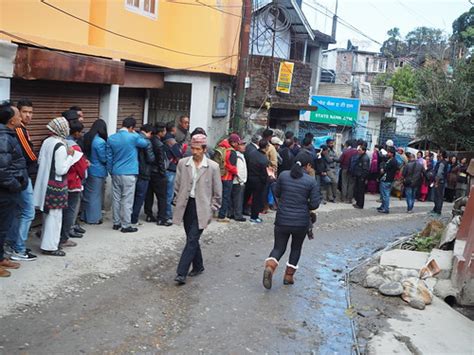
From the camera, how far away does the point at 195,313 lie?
6.22m

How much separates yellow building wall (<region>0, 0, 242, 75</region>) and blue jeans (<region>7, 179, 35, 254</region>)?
228 centimetres

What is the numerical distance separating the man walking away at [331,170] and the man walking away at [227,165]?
455 centimetres

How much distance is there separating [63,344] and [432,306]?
4.76 metres

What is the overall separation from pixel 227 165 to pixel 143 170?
7.03 feet

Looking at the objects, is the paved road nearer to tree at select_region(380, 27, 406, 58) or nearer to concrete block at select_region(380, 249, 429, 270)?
concrete block at select_region(380, 249, 429, 270)

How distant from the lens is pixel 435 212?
52.4 feet

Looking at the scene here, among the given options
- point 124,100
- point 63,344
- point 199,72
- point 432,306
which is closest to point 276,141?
point 199,72

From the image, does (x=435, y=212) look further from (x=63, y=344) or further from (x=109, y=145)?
(x=63, y=344)

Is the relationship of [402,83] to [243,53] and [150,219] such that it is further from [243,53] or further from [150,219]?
[150,219]

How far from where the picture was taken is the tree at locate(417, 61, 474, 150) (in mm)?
21750

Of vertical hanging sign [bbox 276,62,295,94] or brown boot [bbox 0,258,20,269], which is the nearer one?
brown boot [bbox 0,258,20,269]

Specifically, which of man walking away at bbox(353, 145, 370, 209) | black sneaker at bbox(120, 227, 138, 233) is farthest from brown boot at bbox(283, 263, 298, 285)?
man walking away at bbox(353, 145, 370, 209)

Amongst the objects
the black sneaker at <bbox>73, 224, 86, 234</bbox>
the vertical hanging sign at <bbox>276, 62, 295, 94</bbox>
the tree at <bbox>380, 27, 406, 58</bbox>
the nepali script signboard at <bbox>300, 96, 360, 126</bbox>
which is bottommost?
the black sneaker at <bbox>73, 224, 86, 234</bbox>

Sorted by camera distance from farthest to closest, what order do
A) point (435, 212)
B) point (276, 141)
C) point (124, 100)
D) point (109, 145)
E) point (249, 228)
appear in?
point (435, 212) < point (276, 141) < point (124, 100) < point (249, 228) < point (109, 145)
